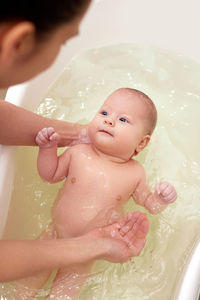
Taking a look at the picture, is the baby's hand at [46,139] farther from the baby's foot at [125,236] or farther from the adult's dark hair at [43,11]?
the adult's dark hair at [43,11]

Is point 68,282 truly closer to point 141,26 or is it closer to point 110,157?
point 110,157

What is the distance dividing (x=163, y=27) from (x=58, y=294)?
117 centimetres

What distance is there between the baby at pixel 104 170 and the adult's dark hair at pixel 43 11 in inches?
22.5

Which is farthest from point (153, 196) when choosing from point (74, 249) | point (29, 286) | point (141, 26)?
point (141, 26)

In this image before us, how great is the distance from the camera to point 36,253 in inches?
40.6

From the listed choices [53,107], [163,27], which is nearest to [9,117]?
[53,107]

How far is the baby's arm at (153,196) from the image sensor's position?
45.9 inches

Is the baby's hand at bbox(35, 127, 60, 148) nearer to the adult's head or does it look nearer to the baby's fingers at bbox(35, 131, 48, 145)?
the baby's fingers at bbox(35, 131, 48, 145)

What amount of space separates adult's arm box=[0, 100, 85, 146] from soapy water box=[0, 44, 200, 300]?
95 millimetres

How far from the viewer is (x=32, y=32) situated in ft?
2.04

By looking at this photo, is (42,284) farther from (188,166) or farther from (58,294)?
(188,166)

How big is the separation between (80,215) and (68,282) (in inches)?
7.0

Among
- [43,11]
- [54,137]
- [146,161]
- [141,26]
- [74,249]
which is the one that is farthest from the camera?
[141,26]

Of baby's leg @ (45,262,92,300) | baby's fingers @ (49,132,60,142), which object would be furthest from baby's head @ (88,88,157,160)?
baby's leg @ (45,262,92,300)
